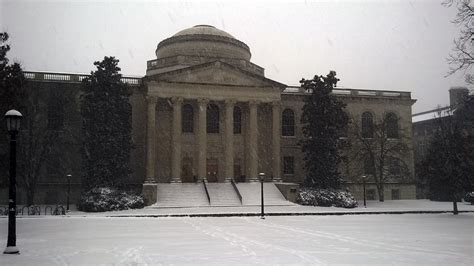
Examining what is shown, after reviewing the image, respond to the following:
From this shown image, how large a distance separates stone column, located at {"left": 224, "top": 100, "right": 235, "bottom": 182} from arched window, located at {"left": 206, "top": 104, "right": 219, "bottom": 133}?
2890 millimetres

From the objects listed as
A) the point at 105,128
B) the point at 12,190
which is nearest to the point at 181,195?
the point at 105,128

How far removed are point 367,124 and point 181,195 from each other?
25.6 meters

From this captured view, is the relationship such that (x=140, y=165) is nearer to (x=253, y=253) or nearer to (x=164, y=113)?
(x=164, y=113)

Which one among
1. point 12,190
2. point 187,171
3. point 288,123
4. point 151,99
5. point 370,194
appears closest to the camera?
point 12,190

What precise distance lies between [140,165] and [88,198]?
11.9 metres

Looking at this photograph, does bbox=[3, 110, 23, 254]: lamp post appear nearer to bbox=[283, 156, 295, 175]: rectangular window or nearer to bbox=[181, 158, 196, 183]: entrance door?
bbox=[181, 158, 196, 183]: entrance door

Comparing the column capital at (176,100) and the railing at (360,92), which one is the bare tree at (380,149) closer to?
the railing at (360,92)

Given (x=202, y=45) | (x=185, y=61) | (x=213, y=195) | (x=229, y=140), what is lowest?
(x=213, y=195)

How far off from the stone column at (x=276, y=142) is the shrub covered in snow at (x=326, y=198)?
4497mm

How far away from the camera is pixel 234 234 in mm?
20562

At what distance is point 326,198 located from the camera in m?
45.1

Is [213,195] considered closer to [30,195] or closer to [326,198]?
[326,198]

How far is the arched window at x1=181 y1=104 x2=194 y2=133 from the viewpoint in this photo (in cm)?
5091

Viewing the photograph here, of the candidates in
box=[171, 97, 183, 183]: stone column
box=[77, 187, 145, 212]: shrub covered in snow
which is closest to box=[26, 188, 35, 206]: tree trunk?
box=[77, 187, 145, 212]: shrub covered in snow
